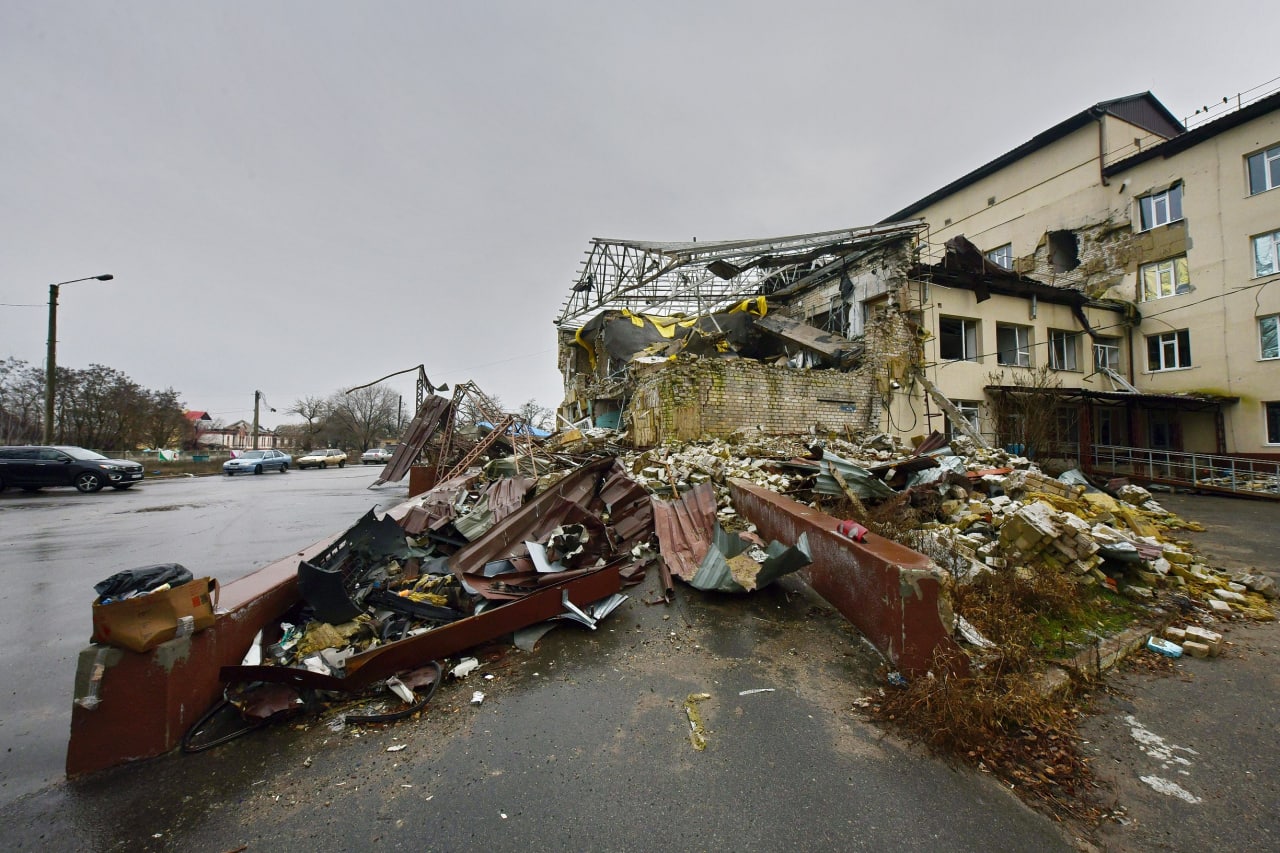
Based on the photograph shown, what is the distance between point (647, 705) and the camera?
257cm

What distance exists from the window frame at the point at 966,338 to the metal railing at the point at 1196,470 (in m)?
4.74

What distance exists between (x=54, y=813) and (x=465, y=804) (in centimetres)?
161

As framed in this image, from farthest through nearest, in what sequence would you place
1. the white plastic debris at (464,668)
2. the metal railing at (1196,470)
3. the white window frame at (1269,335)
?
the white window frame at (1269,335) → the metal railing at (1196,470) → the white plastic debris at (464,668)

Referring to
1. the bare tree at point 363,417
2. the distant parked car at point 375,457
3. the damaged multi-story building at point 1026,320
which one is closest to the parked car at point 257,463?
the distant parked car at point 375,457

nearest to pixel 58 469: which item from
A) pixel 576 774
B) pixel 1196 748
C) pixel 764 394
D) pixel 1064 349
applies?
pixel 576 774

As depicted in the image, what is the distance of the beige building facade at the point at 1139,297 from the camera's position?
13.9m

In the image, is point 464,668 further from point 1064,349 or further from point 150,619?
point 1064,349

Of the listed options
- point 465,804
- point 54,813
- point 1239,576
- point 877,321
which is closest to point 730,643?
point 465,804

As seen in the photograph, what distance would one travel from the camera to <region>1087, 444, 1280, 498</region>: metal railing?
1159 centimetres

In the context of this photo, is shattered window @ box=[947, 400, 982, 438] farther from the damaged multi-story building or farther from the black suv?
the black suv

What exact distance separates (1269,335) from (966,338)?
8571 millimetres

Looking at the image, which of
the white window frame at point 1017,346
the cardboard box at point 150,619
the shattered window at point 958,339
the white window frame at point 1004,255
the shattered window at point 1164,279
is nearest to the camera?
the cardboard box at point 150,619

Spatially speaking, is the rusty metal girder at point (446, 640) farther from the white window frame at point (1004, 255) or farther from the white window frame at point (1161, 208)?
the white window frame at point (1004, 255)

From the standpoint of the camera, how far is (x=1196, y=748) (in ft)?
7.57
